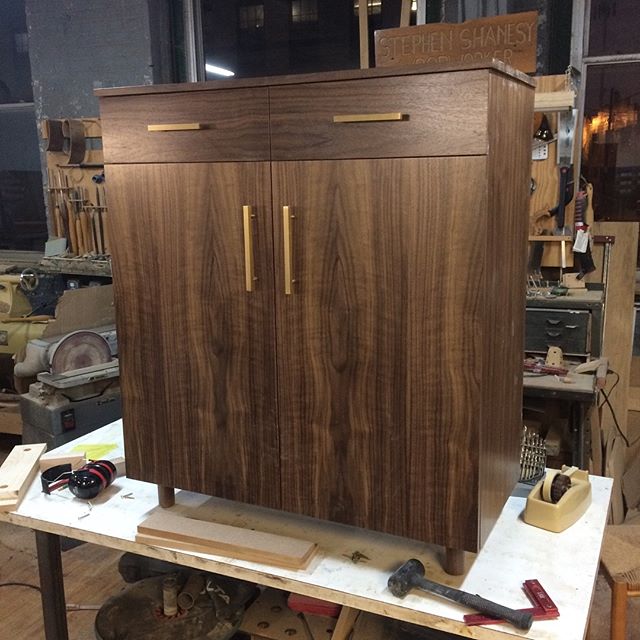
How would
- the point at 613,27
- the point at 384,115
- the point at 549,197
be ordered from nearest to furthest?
1. the point at 384,115
2. the point at 549,197
3. the point at 613,27

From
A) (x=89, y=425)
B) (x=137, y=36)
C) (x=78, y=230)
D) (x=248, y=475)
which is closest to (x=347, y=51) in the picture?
(x=137, y=36)

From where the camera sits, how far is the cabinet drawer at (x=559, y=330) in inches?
109

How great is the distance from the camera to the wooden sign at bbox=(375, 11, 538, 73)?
7.49 ft

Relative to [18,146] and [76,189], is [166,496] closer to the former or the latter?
[76,189]

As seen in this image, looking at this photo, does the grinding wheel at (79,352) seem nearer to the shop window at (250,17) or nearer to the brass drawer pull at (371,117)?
the brass drawer pull at (371,117)

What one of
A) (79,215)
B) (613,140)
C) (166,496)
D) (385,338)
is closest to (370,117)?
(385,338)

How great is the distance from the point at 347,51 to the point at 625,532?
3.06 metres

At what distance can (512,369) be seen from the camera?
1.42m

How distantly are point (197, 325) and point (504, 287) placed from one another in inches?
24.0

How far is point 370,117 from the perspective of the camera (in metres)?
1.15

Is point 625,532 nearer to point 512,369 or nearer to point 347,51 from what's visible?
point 512,369

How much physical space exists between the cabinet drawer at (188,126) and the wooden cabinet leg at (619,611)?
1.37 metres

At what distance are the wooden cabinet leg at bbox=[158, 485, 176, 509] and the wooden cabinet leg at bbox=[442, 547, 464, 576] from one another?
634mm

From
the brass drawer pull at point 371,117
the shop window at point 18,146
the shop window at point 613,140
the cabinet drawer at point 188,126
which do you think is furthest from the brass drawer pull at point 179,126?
the shop window at point 18,146
